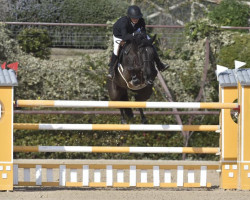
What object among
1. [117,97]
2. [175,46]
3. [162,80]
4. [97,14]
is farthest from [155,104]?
[97,14]

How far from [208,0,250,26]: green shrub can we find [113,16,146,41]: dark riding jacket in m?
6.38

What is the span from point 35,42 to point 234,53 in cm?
369

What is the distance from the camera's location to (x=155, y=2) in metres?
16.1

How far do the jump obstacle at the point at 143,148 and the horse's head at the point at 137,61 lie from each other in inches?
29.0

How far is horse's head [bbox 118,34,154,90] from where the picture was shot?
8289mm

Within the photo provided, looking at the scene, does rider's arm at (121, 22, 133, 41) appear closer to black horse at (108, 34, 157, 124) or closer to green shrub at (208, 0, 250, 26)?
black horse at (108, 34, 157, 124)

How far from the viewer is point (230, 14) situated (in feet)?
49.5

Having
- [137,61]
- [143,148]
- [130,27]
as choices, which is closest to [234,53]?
[130,27]

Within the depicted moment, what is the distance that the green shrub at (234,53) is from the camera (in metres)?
13.1

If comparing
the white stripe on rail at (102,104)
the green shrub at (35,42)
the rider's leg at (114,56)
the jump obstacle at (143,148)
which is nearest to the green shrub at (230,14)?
the green shrub at (35,42)

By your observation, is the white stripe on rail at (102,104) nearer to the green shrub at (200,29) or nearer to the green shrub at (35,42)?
the green shrub at (200,29)

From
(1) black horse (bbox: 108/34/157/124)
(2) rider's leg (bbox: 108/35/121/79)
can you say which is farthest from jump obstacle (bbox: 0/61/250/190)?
(2) rider's leg (bbox: 108/35/121/79)

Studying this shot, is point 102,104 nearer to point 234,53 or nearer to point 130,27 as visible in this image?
point 130,27

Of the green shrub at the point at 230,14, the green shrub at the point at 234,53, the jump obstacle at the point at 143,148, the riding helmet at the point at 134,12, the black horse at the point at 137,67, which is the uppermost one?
the green shrub at the point at 230,14
